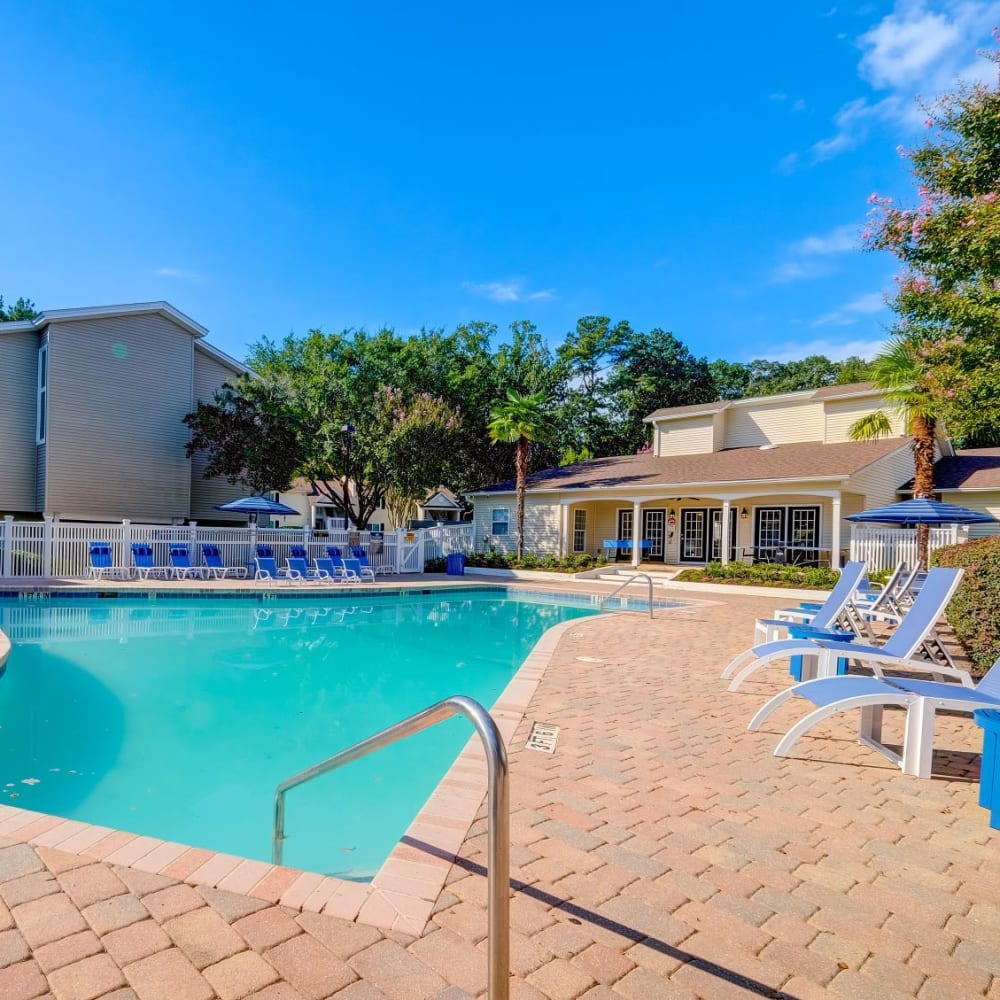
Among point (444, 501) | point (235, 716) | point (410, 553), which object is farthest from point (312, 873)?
point (444, 501)

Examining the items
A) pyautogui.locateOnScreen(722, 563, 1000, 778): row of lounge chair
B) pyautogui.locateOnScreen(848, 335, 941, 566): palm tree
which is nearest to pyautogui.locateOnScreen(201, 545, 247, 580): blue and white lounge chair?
pyautogui.locateOnScreen(722, 563, 1000, 778): row of lounge chair

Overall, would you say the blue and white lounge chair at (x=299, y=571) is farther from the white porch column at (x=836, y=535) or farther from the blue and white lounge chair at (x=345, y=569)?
the white porch column at (x=836, y=535)

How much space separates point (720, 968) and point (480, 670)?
280 inches

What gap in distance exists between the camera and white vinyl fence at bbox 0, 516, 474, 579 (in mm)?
17531

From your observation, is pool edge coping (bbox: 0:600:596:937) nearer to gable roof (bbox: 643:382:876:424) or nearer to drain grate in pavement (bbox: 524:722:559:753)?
drain grate in pavement (bbox: 524:722:559:753)

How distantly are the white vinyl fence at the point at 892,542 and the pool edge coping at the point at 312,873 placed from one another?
1683cm

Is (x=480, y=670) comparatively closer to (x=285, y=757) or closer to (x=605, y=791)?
(x=285, y=757)

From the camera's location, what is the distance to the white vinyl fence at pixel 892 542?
17266mm

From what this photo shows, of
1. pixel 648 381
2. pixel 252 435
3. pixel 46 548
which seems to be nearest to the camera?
pixel 46 548

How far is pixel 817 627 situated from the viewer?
6.89m

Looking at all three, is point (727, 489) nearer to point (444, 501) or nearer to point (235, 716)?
point (444, 501)

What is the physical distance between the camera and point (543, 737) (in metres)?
4.83

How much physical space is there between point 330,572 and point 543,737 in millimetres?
15498

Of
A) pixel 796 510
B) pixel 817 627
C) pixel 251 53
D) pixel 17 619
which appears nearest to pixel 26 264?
pixel 251 53
